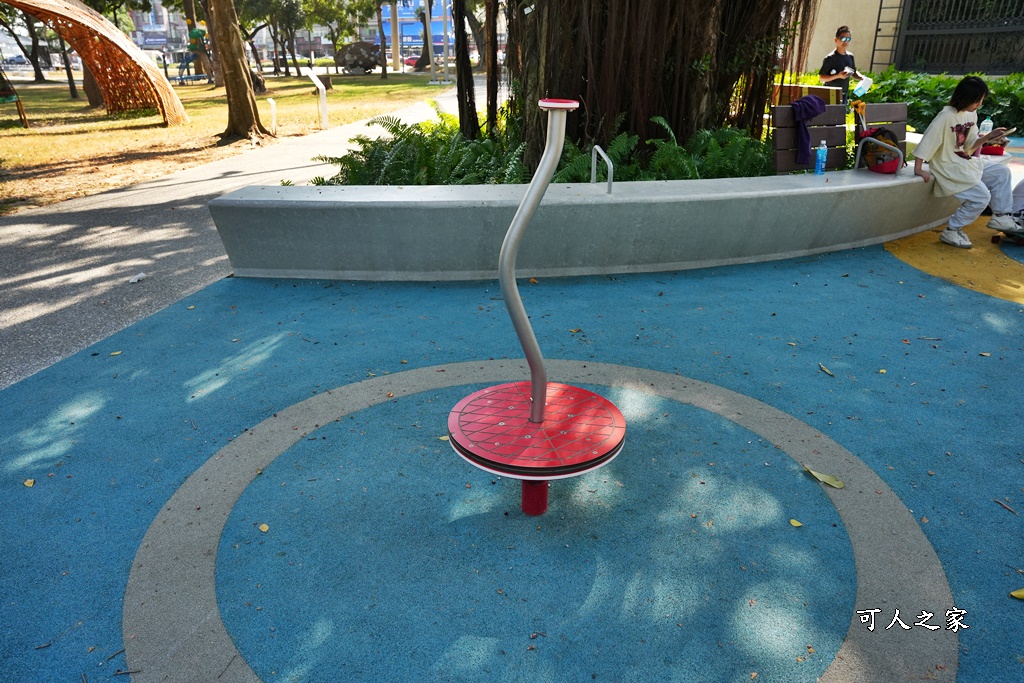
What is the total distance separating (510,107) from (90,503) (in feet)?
22.0

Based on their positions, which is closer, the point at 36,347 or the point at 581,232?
the point at 36,347

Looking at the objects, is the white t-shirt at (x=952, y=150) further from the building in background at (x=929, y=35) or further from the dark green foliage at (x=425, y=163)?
the building in background at (x=929, y=35)

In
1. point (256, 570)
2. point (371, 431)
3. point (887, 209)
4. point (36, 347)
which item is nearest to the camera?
point (256, 570)

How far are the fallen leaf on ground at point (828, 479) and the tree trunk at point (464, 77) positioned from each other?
680cm

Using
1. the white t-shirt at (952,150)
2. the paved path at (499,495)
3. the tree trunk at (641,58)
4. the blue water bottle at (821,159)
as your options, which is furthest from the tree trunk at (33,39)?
the white t-shirt at (952,150)

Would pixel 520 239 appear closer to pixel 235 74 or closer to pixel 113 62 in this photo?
pixel 235 74

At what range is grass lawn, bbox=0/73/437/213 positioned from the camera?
1091cm

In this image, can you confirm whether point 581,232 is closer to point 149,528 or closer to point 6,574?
point 149,528

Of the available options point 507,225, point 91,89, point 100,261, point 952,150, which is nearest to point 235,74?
point 100,261

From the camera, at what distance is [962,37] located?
18.1m

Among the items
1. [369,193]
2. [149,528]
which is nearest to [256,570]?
[149,528]

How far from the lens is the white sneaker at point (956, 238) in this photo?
23.0 feet

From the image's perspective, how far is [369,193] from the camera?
19.7ft

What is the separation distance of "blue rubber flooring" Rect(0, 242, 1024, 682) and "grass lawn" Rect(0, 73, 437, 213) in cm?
707
